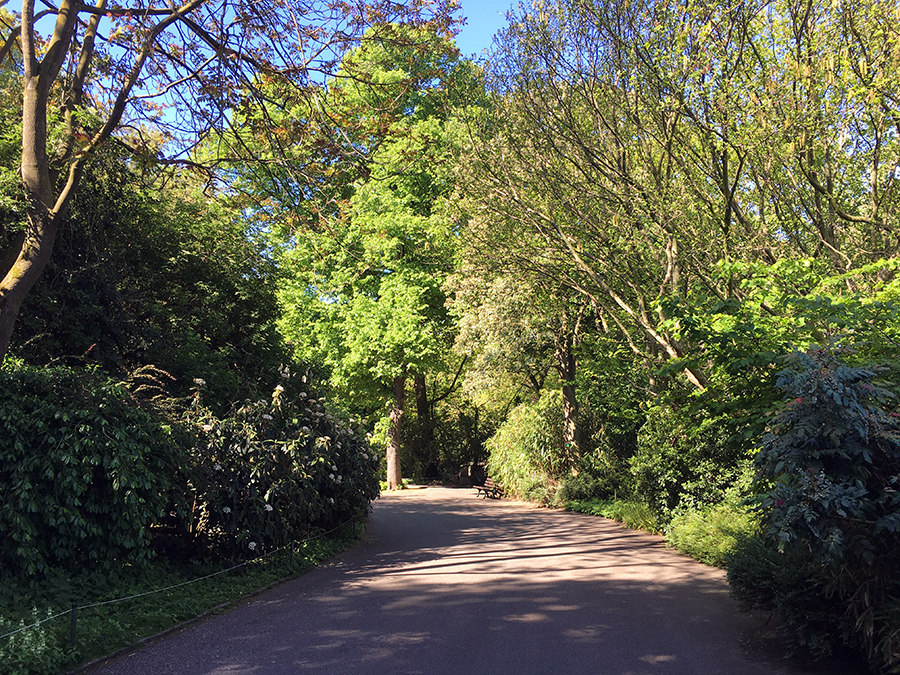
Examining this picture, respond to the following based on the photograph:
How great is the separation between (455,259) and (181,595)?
14.0 meters

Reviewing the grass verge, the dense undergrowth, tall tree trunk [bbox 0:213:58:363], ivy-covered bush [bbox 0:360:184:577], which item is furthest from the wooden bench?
tall tree trunk [bbox 0:213:58:363]

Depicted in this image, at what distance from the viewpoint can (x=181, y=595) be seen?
7.29m

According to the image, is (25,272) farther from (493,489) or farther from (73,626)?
(493,489)

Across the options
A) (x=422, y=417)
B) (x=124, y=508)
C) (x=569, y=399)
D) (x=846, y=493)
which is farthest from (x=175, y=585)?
(x=422, y=417)

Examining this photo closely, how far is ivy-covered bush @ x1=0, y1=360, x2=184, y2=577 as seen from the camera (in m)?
6.25

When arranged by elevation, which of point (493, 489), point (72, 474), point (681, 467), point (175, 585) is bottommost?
point (493, 489)

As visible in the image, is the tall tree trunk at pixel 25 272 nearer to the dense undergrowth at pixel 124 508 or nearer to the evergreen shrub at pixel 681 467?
the dense undergrowth at pixel 124 508

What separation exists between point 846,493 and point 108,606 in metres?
6.90

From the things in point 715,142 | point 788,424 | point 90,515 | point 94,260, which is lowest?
point 90,515

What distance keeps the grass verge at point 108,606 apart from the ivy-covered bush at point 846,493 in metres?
5.88

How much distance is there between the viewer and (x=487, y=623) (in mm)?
6902

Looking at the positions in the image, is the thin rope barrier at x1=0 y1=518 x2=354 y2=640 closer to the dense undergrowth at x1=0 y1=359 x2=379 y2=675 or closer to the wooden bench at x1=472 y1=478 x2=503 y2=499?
the dense undergrowth at x1=0 y1=359 x2=379 y2=675

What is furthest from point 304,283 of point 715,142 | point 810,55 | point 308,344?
point 810,55

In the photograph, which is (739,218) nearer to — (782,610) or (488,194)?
(488,194)
